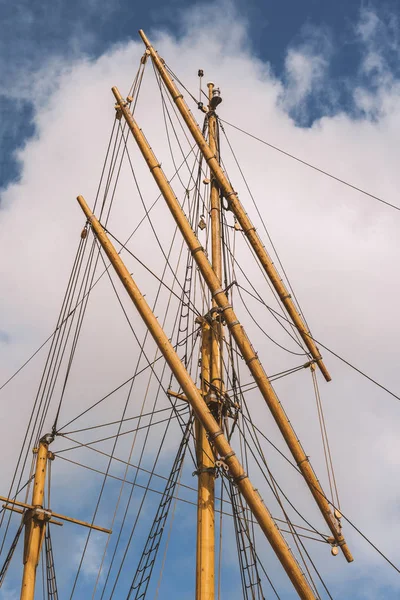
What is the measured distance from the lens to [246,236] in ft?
80.1

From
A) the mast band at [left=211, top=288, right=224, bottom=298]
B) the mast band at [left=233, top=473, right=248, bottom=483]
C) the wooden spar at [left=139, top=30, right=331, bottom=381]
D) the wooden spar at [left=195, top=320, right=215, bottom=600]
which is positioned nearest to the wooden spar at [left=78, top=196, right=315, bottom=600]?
the mast band at [left=233, top=473, right=248, bottom=483]

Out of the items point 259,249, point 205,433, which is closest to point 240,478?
point 205,433

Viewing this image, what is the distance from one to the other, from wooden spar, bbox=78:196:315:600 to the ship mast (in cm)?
159

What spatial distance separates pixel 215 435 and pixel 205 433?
2.14 metres

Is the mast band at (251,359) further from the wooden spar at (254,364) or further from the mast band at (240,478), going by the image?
the mast band at (240,478)

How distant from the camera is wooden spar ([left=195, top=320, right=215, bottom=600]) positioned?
17062mm

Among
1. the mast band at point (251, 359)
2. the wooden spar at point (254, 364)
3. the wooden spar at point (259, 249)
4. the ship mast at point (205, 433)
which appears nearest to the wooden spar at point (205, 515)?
the ship mast at point (205, 433)

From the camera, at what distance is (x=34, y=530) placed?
69.0ft

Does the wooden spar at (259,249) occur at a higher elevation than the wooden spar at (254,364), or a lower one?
higher

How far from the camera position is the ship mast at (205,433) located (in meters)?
17.2

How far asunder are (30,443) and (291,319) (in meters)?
8.93

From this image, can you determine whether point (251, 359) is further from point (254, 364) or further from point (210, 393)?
point (210, 393)

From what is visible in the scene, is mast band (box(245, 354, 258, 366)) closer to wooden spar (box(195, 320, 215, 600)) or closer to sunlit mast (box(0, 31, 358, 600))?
sunlit mast (box(0, 31, 358, 600))

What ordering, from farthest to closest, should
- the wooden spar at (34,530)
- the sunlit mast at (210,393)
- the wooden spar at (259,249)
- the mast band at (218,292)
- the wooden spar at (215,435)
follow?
the wooden spar at (259,249) < the mast band at (218,292) < the wooden spar at (34,530) < the sunlit mast at (210,393) < the wooden spar at (215,435)
